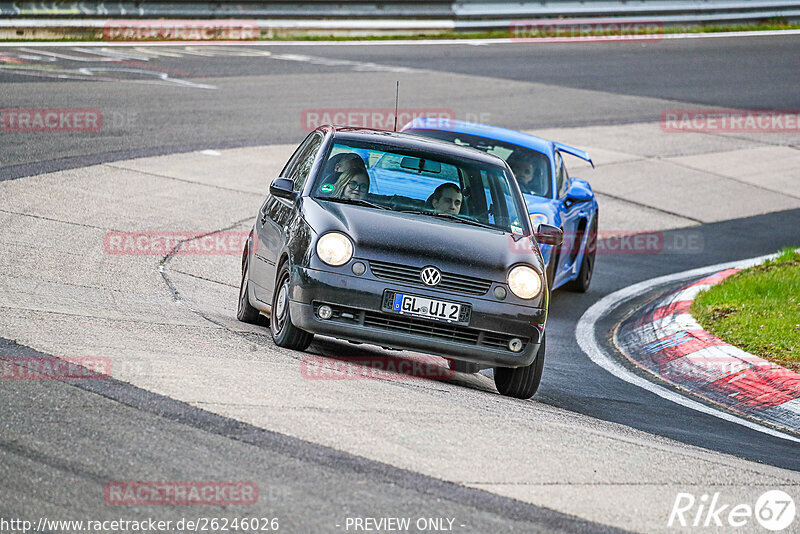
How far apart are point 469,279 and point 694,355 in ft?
10.4

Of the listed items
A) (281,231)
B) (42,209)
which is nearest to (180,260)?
(42,209)

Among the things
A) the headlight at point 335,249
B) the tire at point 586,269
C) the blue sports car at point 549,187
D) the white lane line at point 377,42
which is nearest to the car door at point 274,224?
the headlight at point 335,249

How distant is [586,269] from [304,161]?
467 centimetres

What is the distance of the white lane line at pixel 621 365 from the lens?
323 inches

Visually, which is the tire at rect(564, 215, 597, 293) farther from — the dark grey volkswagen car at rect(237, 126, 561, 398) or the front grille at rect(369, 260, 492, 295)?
the front grille at rect(369, 260, 492, 295)

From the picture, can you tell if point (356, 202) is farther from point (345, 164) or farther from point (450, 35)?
point (450, 35)

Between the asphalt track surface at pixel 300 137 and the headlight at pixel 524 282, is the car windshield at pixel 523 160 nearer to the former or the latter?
the asphalt track surface at pixel 300 137

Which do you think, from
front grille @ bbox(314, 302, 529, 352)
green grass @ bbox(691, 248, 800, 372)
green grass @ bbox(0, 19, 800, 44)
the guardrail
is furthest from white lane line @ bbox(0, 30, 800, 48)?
A: front grille @ bbox(314, 302, 529, 352)

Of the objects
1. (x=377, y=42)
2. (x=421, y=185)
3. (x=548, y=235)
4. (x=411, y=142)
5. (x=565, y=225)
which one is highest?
(x=377, y=42)

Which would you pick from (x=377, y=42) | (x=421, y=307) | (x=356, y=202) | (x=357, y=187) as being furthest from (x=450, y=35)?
(x=421, y=307)

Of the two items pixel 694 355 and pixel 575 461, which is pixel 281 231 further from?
pixel 694 355

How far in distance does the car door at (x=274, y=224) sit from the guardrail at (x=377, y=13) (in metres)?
15.9

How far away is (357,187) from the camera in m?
8.15

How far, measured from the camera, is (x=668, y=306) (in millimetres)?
11352
